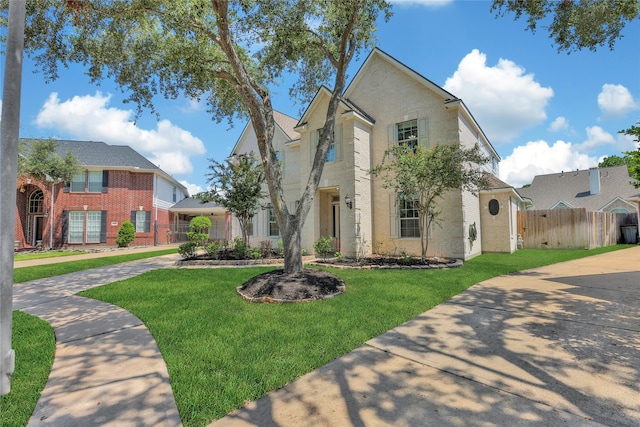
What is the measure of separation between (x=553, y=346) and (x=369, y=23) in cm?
820

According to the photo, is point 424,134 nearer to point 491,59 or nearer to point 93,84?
point 491,59

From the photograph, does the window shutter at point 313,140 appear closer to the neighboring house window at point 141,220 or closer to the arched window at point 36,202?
the neighboring house window at point 141,220

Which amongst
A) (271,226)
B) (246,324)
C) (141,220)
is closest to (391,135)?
(271,226)

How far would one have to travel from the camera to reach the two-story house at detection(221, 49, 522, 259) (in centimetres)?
1156

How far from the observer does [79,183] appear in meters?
21.2

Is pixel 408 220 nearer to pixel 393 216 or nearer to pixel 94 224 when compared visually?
pixel 393 216

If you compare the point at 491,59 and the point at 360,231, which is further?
the point at 360,231

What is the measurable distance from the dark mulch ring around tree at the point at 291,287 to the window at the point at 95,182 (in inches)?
817

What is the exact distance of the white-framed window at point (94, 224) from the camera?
21009 millimetres

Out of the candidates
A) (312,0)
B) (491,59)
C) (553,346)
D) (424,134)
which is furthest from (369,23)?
(553,346)

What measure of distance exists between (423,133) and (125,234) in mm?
20223

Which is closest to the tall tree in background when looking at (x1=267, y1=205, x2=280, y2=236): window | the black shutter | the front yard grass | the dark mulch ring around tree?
the front yard grass

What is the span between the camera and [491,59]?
30.7 feet

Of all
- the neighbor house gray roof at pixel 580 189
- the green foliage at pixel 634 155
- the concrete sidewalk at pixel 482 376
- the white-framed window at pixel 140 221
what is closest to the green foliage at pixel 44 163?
the white-framed window at pixel 140 221
